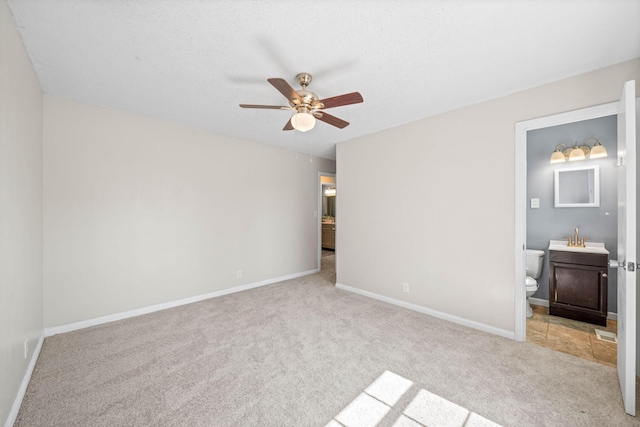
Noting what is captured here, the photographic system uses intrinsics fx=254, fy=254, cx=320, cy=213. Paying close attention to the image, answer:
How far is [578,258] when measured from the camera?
2.95 meters

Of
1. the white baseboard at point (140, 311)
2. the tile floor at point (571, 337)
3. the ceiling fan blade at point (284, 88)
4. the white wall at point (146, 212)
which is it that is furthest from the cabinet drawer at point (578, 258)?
the white baseboard at point (140, 311)

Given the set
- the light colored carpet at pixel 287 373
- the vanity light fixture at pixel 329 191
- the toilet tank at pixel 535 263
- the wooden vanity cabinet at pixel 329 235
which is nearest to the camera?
the light colored carpet at pixel 287 373

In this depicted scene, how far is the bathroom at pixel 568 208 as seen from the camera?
3.04 meters

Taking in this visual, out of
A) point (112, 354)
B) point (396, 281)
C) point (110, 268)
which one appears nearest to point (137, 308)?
Result: point (110, 268)

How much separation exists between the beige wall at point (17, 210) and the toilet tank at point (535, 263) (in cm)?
502

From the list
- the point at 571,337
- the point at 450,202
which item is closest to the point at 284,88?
the point at 450,202

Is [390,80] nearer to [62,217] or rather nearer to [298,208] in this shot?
[298,208]

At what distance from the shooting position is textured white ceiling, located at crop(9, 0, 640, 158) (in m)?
1.53

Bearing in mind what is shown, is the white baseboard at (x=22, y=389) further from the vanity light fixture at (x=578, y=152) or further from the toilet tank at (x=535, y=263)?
the vanity light fixture at (x=578, y=152)

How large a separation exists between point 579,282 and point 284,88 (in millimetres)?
3861

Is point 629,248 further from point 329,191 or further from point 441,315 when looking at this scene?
point 329,191

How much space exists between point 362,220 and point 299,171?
1775 millimetres

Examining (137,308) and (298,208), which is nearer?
(137,308)

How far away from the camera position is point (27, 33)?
1742mm
